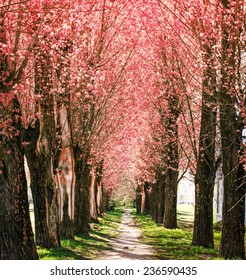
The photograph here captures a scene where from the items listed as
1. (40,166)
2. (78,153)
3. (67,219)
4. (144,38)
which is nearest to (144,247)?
(67,219)

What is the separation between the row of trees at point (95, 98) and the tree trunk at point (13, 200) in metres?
0.02

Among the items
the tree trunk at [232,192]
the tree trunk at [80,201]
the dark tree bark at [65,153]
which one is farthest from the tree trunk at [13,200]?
the tree trunk at [80,201]

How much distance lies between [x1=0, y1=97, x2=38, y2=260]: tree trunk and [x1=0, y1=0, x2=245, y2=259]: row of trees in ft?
0.08

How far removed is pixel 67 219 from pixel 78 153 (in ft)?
11.3

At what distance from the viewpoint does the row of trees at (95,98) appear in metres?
12.0

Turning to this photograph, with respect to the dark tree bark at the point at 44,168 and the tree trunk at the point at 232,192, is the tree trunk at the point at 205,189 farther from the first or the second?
the dark tree bark at the point at 44,168

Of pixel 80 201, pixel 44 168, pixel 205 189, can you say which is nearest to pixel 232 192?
pixel 205 189

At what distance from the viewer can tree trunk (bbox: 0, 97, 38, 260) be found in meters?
11.7

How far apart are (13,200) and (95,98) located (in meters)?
12.5

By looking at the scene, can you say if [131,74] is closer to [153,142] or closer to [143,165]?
[153,142]

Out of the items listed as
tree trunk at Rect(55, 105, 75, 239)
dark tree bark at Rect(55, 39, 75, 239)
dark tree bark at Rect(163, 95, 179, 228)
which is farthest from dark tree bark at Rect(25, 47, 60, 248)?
dark tree bark at Rect(163, 95, 179, 228)

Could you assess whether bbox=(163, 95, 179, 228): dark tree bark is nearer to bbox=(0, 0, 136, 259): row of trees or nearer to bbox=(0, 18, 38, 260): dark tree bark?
bbox=(0, 0, 136, 259): row of trees

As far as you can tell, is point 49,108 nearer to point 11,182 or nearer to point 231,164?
point 11,182

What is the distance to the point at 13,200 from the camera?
1170cm
